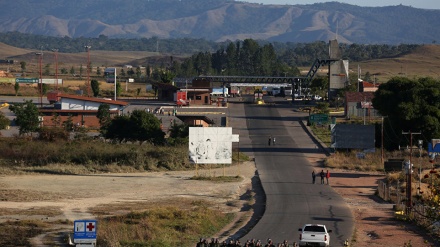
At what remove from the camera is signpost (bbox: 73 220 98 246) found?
88.8ft

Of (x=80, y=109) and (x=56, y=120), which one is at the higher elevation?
(x=80, y=109)

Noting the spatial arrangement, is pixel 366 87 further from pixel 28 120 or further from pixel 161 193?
pixel 161 193

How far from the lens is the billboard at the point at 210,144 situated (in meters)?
56.2

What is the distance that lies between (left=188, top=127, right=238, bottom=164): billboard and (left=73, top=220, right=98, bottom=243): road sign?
95.1 ft

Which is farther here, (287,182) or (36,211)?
(287,182)

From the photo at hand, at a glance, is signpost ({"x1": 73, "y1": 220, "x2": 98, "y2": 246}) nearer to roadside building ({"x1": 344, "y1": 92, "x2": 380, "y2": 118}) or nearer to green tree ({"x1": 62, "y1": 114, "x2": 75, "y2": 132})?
green tree ({"x1": 62, "y1": 114, "x2": 75, "y2": 132})

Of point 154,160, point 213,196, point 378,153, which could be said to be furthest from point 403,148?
point 213,196

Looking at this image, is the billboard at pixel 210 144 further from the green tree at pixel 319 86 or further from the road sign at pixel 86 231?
the green tree at pixel 319 86

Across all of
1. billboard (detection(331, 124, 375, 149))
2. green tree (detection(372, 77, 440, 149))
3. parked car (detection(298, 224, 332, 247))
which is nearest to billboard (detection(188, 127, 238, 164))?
billboard (detection(331, 124, 375, 149))

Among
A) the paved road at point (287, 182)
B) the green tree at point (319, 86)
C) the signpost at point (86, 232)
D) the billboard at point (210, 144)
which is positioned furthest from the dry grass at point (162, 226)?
the green tree at point (319, 86)

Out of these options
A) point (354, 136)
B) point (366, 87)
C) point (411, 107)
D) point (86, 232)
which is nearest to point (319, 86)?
point (366, 87)

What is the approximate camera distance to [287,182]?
54.4 metres

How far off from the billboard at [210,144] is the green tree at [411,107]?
643 inches

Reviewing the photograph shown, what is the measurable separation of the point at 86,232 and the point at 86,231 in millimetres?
36
